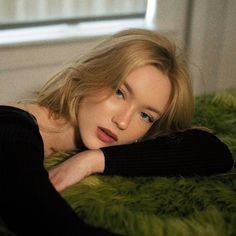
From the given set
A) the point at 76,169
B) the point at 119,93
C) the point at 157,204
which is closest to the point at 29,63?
the point at 119,93

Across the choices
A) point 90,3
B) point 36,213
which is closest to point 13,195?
point 36,213

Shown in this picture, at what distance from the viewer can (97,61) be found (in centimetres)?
108

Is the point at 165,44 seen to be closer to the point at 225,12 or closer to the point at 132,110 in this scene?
the point at 132,110

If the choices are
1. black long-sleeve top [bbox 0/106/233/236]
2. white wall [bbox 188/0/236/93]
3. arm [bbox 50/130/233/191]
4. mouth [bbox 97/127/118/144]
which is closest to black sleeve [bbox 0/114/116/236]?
black long-sleeve top [bbox 0/106/233/236]

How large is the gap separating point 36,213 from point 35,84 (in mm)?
1199

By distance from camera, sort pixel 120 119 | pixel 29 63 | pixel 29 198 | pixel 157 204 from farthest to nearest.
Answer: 1. pixel 29 63
2. pixel 120 119
3. pixel 157 204
4. pixel 29 198

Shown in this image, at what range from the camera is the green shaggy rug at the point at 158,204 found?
2.46ft

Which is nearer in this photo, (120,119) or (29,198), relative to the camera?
(29,198)

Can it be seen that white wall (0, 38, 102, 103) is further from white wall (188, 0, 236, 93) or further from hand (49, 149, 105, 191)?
hand (49, 149, 105, 191)

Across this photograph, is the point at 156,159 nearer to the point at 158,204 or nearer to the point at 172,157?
the point at 172,157

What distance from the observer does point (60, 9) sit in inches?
70.9

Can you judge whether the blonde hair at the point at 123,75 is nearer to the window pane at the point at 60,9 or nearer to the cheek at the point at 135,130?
the cheek at the point at 135,130

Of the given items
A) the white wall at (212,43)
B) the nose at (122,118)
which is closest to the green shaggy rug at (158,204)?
the nose at (122,118)

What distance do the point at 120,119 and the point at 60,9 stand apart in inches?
37.9
